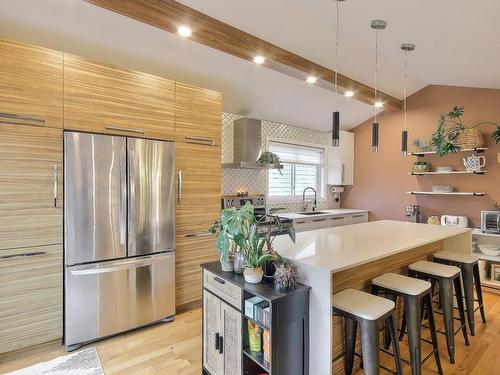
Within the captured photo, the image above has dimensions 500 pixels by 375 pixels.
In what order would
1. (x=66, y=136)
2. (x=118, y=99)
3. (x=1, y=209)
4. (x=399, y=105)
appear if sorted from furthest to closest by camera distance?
(x=399, y=105) → (x=118, y=99) → (x=66, y=136) → (x=1, y=209)

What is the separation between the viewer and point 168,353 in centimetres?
246

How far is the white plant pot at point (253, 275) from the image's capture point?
1.78 metres

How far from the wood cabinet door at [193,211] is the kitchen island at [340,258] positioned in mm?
1041

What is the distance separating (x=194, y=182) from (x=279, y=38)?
69.0 inches

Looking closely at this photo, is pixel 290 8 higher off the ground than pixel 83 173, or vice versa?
pixel 290 8

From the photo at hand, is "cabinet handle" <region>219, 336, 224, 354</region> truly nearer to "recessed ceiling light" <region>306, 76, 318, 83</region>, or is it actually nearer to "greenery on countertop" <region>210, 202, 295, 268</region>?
"greenery on countertop" <region>210, 202, 295, 268</region>

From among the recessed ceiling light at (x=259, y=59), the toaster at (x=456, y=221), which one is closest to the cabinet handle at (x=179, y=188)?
the recessed ceiling light at (x=259, y=59)

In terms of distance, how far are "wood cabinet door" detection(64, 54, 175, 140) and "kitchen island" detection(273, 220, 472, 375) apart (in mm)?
1703

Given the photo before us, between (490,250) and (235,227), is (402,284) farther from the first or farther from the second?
Result: (490,250)

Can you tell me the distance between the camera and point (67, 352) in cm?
245

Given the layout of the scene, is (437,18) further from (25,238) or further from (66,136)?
(25,238)

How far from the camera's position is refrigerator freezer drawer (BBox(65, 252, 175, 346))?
8.12 feet

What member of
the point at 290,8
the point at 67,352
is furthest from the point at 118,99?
the point at 67,352

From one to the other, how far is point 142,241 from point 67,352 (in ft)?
3.48
